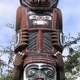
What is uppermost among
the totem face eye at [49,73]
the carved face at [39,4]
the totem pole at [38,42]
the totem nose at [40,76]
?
the carved face at [39,4]

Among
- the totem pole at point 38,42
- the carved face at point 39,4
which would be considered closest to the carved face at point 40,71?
the totem pole at point 38,42

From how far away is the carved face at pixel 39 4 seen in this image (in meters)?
9.80

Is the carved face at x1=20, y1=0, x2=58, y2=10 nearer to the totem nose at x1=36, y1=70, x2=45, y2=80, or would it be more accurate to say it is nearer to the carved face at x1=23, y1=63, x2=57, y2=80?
the carved face at x1=23, y1=63, x2=57, y2=80

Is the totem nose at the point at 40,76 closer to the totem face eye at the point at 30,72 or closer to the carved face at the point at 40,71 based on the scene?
the carved face at the point at 40,71

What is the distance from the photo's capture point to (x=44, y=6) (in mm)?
9867

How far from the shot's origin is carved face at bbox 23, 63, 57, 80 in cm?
909

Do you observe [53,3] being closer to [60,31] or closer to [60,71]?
[60,31]

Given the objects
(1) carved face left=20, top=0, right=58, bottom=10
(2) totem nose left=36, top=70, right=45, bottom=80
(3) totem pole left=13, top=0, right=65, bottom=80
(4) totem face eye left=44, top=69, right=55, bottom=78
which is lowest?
(2) totem nose left=36, top=70, right=45, bottom=80

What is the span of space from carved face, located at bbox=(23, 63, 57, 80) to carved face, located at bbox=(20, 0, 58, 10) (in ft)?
5.14

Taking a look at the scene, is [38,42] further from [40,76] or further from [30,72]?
[40,76]

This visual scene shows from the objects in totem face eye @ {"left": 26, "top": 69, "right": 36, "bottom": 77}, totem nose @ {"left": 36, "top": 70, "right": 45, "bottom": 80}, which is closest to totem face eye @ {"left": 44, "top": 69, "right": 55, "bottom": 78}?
totem nose @ {"left": 36, "top": 70, "right": 45, "bottom": 80}

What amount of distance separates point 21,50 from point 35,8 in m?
1.15

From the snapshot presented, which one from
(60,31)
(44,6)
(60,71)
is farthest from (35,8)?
(60,71)

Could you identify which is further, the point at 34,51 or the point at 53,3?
the point at 53,3
